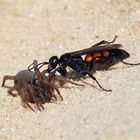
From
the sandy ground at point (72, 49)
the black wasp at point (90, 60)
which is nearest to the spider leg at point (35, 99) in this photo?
the sandy ground at point (72, 49)

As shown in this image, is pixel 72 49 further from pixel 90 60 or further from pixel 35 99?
pixel 35 99

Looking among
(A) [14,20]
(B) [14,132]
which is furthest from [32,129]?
(A) [14,20]

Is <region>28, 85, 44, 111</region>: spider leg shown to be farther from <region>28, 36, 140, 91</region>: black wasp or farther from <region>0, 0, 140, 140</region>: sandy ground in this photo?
<region>28, 36, 140, 91</region>: black wasp

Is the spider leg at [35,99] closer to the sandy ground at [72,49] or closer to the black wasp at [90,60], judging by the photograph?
the sandy ground at [72,49]

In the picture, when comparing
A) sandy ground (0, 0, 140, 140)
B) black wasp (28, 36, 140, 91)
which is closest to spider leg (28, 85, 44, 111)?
sandy ground (0, 0, 140, 140)

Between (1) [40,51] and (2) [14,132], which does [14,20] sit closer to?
(1) [40,51]
